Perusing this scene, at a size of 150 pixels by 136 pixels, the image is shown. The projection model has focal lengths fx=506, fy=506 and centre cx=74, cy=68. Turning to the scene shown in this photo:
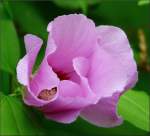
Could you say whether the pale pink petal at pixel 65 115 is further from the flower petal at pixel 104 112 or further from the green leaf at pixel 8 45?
the green leaf at pixel 8 45

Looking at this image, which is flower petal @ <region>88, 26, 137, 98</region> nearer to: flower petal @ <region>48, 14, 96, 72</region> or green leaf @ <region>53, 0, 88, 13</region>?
flower petal @ <region>48, 14, 96, 72</region>

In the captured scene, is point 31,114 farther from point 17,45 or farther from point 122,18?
point 122,18

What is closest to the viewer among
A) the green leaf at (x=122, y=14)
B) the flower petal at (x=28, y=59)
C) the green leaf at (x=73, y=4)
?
the flower petal at (x=28, y=59)

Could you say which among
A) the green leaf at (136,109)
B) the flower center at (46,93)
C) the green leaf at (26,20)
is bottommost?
the green leaf at (136,109)

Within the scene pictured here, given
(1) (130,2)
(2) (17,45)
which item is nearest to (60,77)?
(2) (17,45)

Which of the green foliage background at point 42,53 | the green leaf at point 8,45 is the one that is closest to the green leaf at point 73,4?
the green foliage background at point 42,53

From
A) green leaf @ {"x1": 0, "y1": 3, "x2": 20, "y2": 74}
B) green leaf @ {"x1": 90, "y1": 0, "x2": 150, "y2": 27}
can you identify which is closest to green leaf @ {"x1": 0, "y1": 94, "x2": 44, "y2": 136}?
green leaf @ {"x1": 0, "y1": 3, "x2": 20, "y2": 74}

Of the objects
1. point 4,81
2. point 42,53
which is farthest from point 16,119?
point 42,53

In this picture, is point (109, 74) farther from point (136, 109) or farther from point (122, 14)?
point (122, 14)
